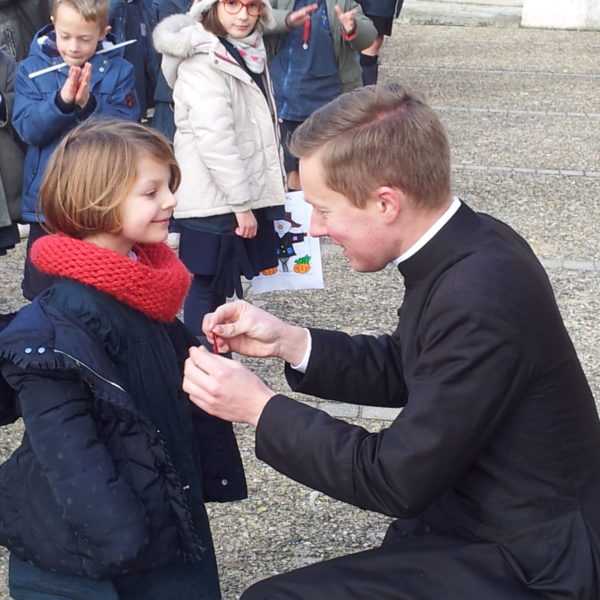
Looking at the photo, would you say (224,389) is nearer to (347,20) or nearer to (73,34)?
(73,34)

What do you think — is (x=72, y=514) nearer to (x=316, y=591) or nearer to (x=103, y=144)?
(x=316, y=591)

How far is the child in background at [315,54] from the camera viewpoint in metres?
5.99

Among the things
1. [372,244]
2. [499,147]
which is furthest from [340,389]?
[499,147]

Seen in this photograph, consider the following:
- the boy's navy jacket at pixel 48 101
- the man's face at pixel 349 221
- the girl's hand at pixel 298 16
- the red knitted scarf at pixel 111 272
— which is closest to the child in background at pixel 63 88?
the boy's navy jacket at pixel 48 101

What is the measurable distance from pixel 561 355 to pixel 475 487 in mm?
322

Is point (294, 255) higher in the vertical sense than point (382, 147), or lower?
lower

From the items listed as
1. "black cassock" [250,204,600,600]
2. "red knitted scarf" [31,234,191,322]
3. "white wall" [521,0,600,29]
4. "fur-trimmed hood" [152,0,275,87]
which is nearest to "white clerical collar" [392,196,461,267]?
"black cassock" [250,204,600,600]

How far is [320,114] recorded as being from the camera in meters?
2.20

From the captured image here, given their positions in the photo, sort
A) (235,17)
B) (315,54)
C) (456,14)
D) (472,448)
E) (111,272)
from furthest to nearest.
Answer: (456,14)
(315,54)
(235,17)
(111,272)
(472,448)

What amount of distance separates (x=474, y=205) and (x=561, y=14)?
1079 centimetres

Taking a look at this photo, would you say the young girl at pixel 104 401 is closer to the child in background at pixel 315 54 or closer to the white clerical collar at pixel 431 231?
the white clerical collar at pixel 431 231

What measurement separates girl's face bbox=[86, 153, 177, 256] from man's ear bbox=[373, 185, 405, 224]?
54cm

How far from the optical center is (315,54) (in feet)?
19.9

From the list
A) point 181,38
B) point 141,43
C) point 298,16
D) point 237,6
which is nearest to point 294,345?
point 181,38
